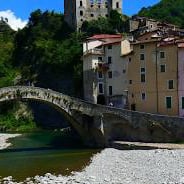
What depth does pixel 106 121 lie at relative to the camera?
55656 millimetres

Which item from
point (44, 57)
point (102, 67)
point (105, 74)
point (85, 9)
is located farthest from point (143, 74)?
point (85, 9)

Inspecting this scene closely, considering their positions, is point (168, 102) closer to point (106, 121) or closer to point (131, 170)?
point (106, 121)

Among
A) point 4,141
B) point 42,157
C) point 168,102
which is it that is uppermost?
point 168,102

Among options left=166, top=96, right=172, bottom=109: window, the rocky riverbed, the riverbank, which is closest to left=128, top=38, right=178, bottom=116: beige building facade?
left=166, top=96, right=172, bottom=109: window

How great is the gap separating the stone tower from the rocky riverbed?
61716 millimetres

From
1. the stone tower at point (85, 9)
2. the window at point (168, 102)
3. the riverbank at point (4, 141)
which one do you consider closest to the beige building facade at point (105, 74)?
the window at point (168, 102)

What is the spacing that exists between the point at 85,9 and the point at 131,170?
72.7 metres

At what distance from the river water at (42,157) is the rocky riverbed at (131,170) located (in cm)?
153

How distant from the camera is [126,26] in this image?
99125mm

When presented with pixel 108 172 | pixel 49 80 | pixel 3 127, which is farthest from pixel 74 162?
pixel 49 80

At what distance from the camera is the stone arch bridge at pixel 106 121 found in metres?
53.2

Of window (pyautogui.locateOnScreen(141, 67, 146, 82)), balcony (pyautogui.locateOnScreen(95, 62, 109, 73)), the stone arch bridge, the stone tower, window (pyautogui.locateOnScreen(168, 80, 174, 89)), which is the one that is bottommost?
the stone arch bridge

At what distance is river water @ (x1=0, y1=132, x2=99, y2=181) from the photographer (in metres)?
40.5

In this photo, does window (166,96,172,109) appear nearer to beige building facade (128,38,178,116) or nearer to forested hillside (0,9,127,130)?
beige building facade (128,38,178,116)
